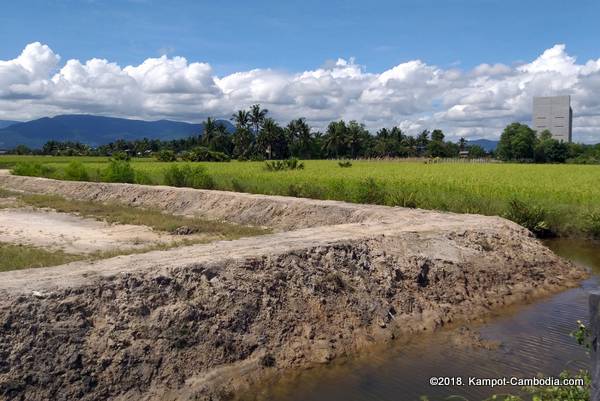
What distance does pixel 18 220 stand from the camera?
18.1 meters

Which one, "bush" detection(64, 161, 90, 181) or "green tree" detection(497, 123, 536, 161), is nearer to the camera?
"bush" detection(64, 161, 90, 181)

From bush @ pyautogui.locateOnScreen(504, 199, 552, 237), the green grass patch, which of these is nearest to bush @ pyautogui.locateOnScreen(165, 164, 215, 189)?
the green grass patch

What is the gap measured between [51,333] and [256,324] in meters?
2.52

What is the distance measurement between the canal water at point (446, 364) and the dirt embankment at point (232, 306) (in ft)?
1.34

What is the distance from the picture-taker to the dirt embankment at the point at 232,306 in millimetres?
5914

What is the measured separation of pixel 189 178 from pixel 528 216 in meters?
16.9

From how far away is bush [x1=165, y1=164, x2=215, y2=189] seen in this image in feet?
86.5

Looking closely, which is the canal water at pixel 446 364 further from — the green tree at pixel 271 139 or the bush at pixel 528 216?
the green tree at pixel 271 139

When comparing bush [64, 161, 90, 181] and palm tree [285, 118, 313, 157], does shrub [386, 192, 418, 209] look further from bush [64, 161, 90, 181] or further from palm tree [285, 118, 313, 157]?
palm tree [285, 118, 313, 157]

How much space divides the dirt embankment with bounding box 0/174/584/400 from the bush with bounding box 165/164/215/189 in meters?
16.2

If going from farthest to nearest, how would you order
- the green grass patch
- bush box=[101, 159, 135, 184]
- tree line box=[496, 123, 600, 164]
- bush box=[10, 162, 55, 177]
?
tree line box=[496, 123, 600, 164] < bush box=[10, 162, 55, 177] < bush box=[101, 159, 135, 184] < the green grass patch

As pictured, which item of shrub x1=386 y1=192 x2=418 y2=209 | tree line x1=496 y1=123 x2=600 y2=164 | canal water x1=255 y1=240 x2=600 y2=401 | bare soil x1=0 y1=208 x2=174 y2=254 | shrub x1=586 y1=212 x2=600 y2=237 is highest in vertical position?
tree line x1=496 y1=123 x2=600 y2=164

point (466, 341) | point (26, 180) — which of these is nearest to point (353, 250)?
point (466, 341)

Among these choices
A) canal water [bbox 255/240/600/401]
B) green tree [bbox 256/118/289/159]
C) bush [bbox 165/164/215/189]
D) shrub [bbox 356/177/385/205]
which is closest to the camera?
canal water [bbox 255/240/600/401]
